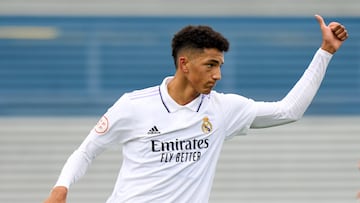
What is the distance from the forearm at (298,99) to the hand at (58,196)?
113cm

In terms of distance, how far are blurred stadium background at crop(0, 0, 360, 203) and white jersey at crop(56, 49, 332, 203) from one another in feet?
21.3

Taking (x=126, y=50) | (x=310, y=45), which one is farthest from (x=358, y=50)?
(x=126, y=50)

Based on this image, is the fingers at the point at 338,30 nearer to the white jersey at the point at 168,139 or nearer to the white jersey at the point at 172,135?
the white jersey at the point at 172,135

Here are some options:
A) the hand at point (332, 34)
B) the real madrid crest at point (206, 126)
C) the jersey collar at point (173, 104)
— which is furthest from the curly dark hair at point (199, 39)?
the hand at point (332, 34)

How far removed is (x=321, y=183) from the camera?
12602 millimetres

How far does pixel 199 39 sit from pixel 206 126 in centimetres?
47

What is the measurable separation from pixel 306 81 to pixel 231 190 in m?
6.97

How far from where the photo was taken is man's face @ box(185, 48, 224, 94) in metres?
5.53

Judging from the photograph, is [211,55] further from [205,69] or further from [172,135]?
[172,135]

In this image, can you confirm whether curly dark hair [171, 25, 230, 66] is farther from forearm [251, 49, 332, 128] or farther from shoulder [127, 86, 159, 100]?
forearm [251, 49, 332, 128]

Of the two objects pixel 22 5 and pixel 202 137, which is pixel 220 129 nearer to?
pixel 202 137

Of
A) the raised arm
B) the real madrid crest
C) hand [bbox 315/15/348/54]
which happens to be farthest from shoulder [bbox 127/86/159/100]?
hand [bbox 315/15/348/54]

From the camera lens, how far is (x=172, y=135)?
5.66m

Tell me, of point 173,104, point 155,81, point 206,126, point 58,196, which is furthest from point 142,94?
point 155,81
